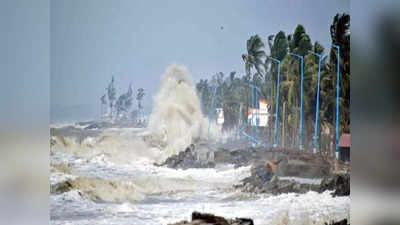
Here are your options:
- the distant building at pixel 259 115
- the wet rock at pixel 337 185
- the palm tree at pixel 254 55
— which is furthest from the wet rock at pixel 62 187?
the wet rock at pixel 337 185

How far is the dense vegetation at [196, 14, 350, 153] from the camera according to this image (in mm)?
2758

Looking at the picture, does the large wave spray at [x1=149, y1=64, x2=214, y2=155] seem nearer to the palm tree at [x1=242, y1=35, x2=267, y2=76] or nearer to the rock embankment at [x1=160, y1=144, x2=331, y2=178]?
the rock embankment at [x1=160, y1=144, x2=331, y2=178]

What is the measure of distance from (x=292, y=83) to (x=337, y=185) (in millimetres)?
819

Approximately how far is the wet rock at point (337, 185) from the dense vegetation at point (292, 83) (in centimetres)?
23

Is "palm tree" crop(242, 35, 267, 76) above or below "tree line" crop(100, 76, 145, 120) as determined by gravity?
above

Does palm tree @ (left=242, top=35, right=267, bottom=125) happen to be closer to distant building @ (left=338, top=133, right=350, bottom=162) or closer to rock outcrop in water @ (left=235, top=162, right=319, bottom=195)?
rock outcrop in water @ (left=235, top=162, right=319, bottom=195)

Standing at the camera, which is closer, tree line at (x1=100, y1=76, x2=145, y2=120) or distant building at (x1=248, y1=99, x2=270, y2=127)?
tree line at (x1=100, y1=76, x2=145, y2=120)

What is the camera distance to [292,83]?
9.18ft

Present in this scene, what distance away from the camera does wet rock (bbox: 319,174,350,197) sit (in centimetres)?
279

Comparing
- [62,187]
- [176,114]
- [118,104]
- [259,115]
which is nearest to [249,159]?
[259,115]

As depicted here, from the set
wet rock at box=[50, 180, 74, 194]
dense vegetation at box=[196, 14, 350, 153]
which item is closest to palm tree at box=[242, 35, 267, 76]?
dense vegetation at box=[196, 14, 350, 153]

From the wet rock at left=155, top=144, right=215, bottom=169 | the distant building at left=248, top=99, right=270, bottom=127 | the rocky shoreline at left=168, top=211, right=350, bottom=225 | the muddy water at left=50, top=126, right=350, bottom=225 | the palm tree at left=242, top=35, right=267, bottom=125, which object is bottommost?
the rocky shoreline at left=168, top=211, right=350, bottom=225

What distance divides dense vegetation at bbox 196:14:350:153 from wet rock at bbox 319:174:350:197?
0.23 metres

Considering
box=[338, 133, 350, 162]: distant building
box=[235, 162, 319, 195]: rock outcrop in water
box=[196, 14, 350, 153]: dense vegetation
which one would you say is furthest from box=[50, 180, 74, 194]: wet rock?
box=[338, 133, 350, 162]: distant building
